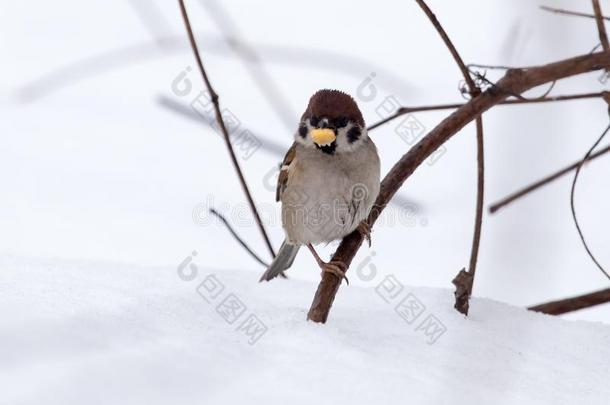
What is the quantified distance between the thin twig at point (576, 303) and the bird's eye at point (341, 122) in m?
0.73

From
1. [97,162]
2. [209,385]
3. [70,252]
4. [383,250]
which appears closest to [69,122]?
[97,162]

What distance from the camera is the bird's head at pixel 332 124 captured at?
→ 255 cm

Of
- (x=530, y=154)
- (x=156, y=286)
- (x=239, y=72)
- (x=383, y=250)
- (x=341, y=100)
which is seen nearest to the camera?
(x=530, y=154)

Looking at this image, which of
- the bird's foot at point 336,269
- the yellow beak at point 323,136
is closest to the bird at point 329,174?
the yellow beak at point 323,136

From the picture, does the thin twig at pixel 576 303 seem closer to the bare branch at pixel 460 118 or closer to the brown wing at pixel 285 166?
the bare branch at pixel 460 118

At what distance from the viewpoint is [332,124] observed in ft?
8.64

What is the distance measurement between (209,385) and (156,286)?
0.73 metres

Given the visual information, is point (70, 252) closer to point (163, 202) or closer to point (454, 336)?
point (163, 202)

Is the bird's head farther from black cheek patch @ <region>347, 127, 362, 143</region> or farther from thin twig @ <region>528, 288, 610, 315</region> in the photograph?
thin twig @ <region>528, 288, 610, 315</region>

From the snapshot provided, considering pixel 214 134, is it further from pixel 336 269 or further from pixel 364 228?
pixel 336 269

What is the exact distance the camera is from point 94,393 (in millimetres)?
1231

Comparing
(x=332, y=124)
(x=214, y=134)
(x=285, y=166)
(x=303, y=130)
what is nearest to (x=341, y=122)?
(x=332, y=124)

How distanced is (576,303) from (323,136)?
815 mm

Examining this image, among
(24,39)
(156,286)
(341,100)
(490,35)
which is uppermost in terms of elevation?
(24,39)
